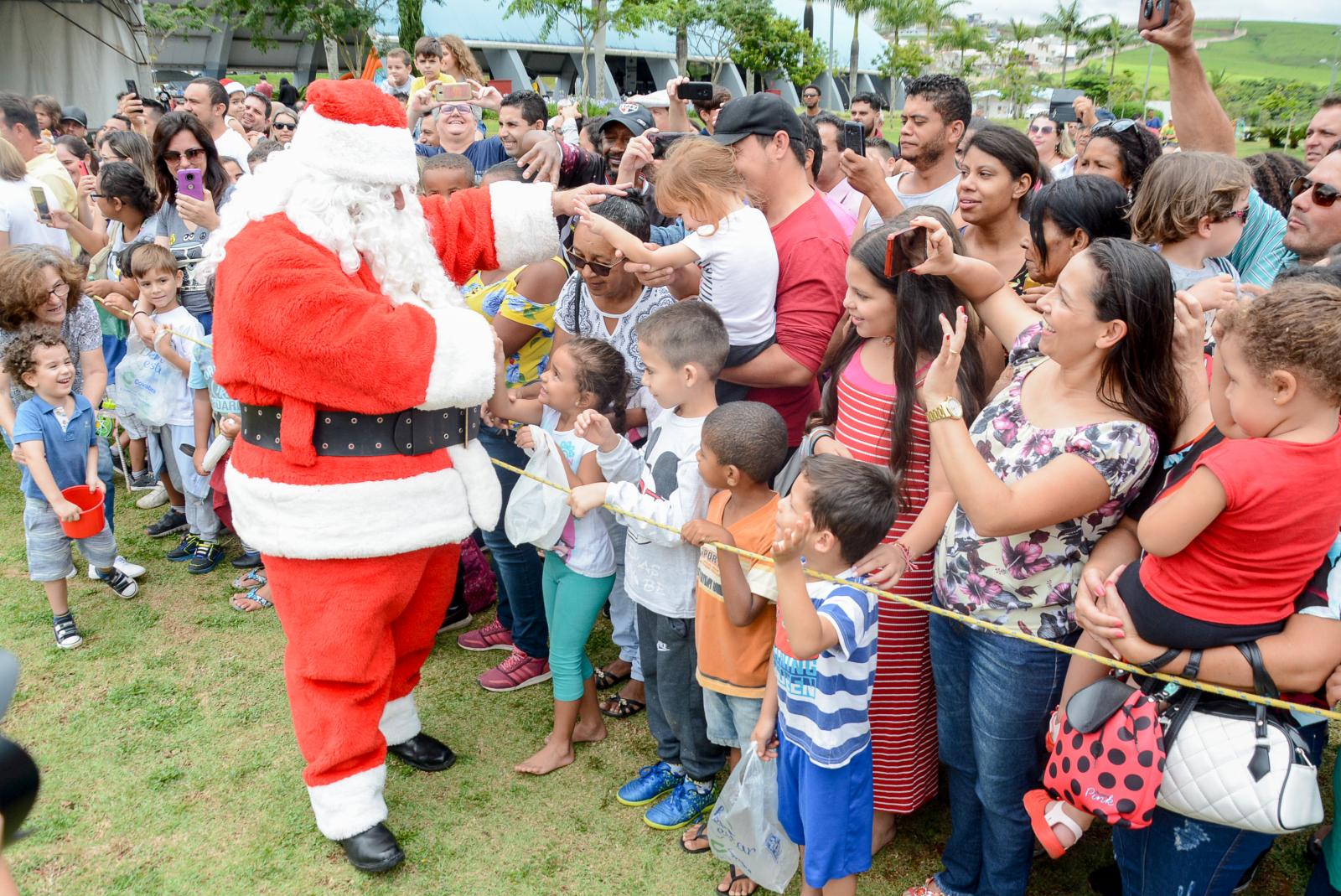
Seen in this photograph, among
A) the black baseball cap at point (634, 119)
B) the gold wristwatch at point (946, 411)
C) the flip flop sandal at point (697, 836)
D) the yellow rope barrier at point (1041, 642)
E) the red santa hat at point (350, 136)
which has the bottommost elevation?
the flip flop sandal at point (697, 836)

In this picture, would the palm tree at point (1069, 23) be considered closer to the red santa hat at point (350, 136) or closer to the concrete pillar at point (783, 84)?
the concrete pillar at point (783, 84)

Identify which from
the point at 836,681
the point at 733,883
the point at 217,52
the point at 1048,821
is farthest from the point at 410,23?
the point at 1048,821

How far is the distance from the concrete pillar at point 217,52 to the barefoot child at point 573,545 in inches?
1845

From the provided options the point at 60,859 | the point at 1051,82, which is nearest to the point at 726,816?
the point at 60,859

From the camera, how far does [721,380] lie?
330cm

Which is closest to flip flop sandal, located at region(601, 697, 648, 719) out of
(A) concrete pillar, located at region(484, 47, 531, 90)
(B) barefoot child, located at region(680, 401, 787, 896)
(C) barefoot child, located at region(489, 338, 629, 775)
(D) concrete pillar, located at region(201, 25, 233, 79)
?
(C) barefoot child, located at region(489, 338, 629, 775)

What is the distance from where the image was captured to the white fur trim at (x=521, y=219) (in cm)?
315

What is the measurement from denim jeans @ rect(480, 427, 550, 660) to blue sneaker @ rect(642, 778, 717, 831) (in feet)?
3.36

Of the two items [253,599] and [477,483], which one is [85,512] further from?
[477,483]

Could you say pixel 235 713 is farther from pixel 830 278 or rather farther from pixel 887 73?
pixel 887 73

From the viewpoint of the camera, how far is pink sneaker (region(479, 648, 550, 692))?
388 centimetres

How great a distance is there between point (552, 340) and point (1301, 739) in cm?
278

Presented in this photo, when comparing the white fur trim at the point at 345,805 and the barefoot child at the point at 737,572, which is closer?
the barefoot child at the point at 737,572

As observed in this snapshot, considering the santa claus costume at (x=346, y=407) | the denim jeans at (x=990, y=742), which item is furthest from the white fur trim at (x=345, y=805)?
the denim jeans at (x=990, y=742)
